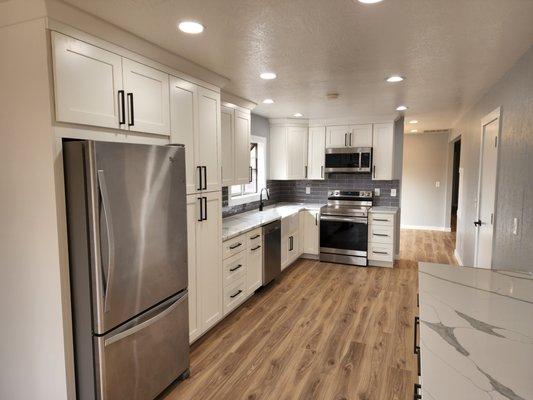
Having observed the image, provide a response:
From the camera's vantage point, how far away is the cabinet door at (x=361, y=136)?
17.7 ft

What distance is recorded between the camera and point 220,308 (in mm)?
3221

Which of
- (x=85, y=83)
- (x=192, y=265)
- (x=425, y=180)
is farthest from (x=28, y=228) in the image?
(x=425, y=180)

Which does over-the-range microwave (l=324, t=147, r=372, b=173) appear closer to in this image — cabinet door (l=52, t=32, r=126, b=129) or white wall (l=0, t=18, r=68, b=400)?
cabinet door (l=52, t=32, r=126, b=129)

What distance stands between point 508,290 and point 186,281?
77.1 inches

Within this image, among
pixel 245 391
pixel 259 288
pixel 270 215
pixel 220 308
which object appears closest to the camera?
pixel 245 391

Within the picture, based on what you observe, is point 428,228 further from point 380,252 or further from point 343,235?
point 343,235

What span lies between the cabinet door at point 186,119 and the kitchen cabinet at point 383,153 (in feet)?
11.4

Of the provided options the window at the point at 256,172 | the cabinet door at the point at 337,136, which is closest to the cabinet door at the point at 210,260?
the window at the point at 256,172

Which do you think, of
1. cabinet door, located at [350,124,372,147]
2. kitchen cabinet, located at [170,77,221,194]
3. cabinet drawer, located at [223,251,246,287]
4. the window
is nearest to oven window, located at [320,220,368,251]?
the window

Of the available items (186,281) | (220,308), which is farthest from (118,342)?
(220,308)

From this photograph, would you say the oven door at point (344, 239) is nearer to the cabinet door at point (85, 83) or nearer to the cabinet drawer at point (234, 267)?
the cabinet drawer at point (234, 267)

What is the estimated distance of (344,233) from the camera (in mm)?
5332

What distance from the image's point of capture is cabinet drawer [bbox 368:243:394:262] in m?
5.19

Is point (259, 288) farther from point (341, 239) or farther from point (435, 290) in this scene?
point (435, 290)
